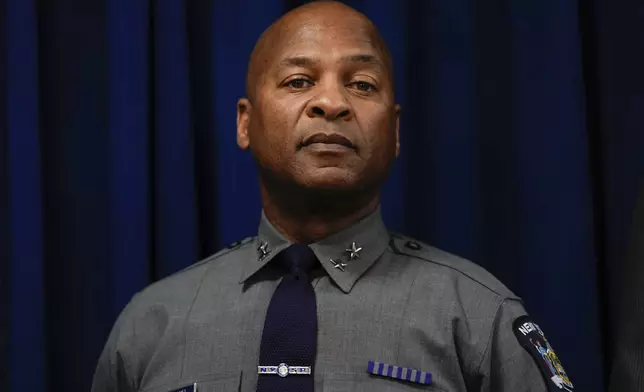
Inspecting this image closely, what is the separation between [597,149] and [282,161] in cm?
73

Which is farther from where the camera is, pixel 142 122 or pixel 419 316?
pixel 142 122

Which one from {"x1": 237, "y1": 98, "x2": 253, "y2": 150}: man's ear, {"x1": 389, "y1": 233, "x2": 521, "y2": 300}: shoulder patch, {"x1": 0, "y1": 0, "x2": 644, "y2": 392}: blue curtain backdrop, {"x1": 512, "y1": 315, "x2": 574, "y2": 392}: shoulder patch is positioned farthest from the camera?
{"x1": 0, "y1": 0, "x2": 644, "y2": 392}: blue curtain backdrop

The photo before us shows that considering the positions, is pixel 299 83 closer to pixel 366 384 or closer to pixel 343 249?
pixel 343 249

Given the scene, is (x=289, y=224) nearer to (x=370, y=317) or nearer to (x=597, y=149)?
(x=370, y=317)

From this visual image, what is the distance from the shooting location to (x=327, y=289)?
122 cm

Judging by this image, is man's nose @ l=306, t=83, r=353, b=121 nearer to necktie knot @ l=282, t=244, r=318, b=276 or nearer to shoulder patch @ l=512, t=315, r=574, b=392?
necktie knot @ l=282, t=244, r=318, b=276

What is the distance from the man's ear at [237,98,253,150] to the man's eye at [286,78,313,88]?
4.3 inches

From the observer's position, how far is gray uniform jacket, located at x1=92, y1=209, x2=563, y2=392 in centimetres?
115

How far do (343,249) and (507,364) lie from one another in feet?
1.03

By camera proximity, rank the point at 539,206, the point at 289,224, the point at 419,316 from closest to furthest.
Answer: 1. the point at 419,316
2. the point at 289,224
3. the point at 539,206

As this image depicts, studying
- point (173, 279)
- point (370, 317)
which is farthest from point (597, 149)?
point (173, 279)

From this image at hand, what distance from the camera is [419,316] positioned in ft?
3.88

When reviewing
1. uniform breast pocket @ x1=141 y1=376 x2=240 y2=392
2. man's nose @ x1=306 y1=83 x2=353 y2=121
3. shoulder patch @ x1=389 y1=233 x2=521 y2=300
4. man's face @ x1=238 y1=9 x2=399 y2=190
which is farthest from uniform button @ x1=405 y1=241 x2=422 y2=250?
uniform breast pocket @ x1=141 y1=376 x2=240 y2=392

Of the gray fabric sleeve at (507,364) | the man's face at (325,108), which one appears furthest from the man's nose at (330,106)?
the gray fabric sleeve at (507,364)
